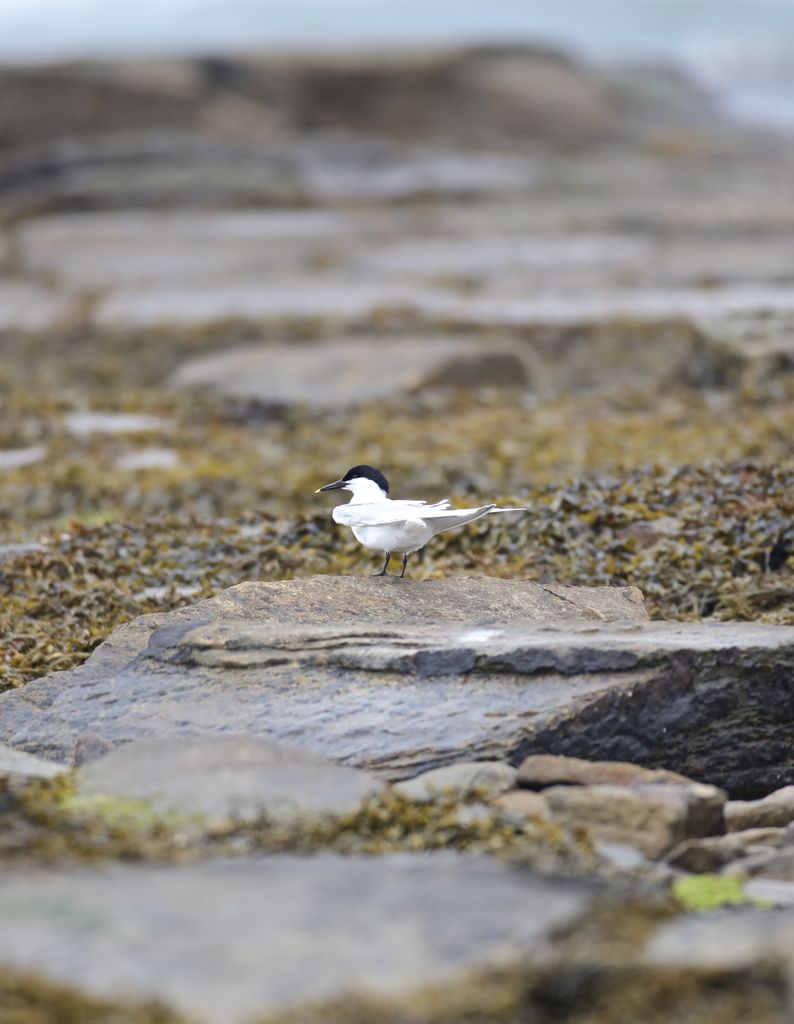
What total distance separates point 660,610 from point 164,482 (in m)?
5.00

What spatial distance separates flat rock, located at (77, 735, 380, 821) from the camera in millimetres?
4285

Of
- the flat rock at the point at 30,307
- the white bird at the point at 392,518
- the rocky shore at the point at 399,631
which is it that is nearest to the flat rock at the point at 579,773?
the rocky shore at the point at 399,631

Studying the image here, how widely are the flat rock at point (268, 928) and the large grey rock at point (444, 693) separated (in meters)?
1.51

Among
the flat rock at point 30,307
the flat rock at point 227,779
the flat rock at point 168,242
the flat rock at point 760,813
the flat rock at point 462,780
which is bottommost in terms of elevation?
the flat rock at point 760,813

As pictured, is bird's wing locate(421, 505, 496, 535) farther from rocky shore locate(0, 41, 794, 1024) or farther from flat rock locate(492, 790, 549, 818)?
flat rock locate(492, 790, 549, 818)

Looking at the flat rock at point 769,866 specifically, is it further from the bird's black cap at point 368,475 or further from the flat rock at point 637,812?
the bird's black cap at point 368,475

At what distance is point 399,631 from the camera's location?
567 centimetres

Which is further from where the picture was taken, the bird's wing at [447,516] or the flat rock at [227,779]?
the bird's wing at [447,516]

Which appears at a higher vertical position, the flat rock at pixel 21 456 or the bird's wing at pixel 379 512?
the bird's wing at pixel 379 512

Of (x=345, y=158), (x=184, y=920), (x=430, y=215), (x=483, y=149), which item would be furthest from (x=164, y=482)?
(x=483, y=149)

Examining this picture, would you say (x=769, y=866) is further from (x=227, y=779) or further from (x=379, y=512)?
(x=379, y=512)

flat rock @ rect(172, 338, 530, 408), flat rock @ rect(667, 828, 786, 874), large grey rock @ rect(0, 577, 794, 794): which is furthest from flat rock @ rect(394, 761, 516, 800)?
flat rock @ rect(172, 338, 530, 408)

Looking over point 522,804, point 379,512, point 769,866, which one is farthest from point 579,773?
point 379,512

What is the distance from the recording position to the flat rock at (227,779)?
169 inches
